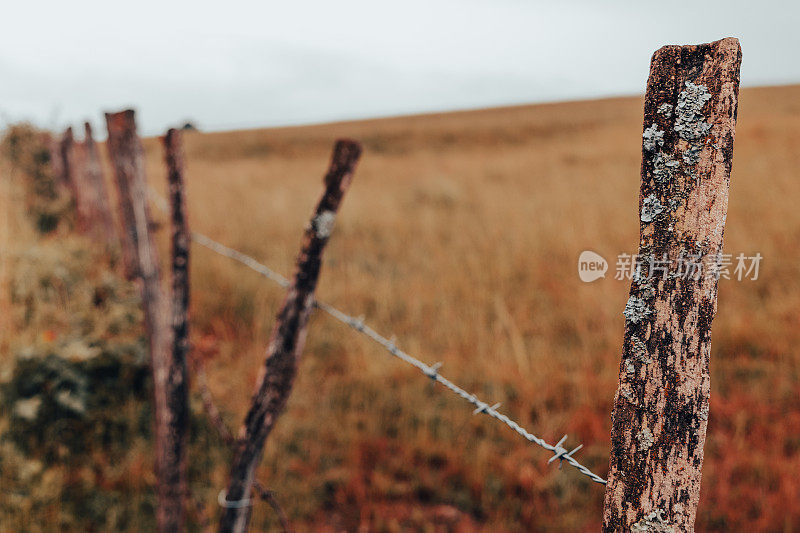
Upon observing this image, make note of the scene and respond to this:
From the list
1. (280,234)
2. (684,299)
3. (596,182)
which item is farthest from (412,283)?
(596,182)

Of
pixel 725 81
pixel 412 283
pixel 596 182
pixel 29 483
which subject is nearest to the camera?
pixel 725 81

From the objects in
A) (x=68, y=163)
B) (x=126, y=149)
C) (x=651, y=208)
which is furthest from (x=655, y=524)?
(x=68, y=163)

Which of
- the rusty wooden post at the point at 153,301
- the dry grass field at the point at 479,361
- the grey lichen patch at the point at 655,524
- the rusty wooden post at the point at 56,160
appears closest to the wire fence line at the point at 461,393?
the grey lichen patch at the point at 655,524

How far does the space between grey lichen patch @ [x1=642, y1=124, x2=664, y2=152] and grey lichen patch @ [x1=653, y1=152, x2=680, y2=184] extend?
0.02m

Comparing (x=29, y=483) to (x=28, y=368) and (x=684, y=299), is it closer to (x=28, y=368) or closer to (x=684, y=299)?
(x=28, y=368)

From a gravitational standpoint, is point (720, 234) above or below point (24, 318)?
above

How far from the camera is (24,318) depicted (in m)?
3.43

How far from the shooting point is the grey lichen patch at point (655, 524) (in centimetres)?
92

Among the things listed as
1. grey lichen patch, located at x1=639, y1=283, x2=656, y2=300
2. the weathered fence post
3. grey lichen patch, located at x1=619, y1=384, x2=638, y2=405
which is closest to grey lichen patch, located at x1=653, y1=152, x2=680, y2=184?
grey lichen patch, located at x1=639, y1=283, x2=656, y2=300

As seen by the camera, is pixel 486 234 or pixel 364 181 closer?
pixel 486 234

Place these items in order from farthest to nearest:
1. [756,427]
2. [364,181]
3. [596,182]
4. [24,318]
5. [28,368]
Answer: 1. [364,181]
2. [596,182]
3. [24,318]
4. [756,427]
5. [28,368]

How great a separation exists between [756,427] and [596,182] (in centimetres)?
553

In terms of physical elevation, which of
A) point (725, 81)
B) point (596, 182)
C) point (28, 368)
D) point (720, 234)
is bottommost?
point (28, 368)

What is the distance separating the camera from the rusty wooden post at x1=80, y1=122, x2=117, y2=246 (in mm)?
4477
